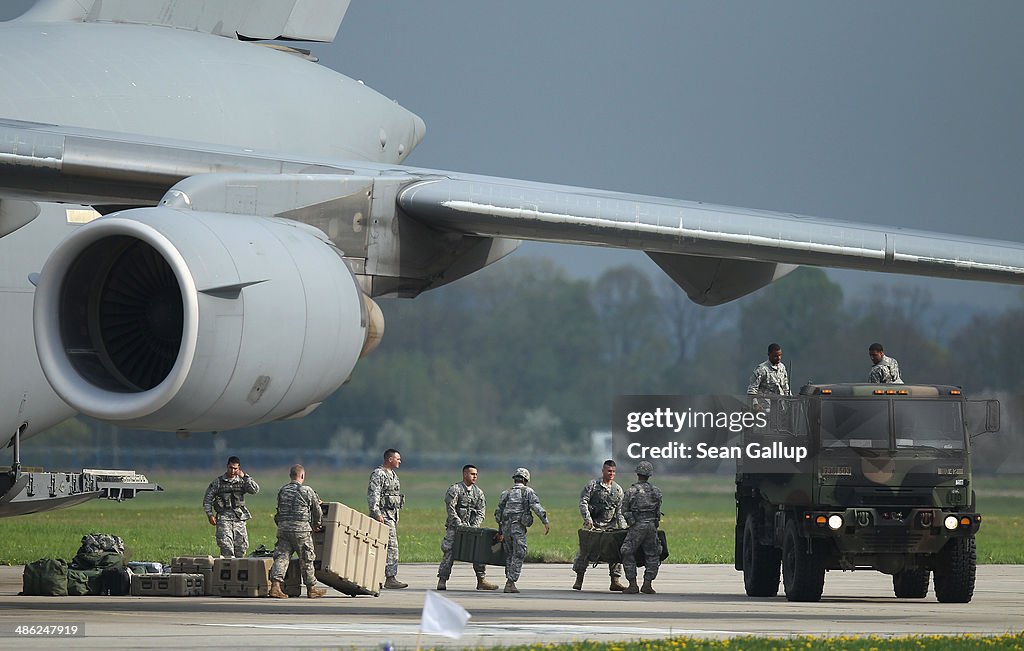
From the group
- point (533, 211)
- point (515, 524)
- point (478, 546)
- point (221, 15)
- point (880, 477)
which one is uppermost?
point (221, 15)

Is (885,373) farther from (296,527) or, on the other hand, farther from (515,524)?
(296,527)

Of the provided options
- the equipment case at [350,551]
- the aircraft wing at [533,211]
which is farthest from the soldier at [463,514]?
the aircraft wing at [533,211]

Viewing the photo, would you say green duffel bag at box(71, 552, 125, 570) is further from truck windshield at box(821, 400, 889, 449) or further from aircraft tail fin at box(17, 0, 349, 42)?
truck windshield at box(821, 400, 889, 449)

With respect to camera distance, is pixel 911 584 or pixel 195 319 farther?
pixel 911 584

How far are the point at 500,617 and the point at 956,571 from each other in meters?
4.70

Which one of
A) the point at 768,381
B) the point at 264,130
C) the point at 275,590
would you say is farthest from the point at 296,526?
the point at 768,381

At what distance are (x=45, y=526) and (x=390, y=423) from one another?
17.5 meters

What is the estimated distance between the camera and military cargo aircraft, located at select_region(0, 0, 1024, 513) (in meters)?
8.66

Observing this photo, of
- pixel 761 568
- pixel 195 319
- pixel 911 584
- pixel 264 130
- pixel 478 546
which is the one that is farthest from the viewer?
pixel 478 546

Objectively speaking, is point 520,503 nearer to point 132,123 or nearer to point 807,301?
point 132,123

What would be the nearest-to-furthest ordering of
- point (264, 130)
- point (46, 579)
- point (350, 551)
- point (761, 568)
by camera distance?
point (264, 130) < point (46, 579) < point (350, 551) < point (761, 568)

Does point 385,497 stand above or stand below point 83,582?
above

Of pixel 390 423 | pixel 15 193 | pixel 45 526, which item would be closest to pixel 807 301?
pixel 390 423

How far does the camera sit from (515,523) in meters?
16.5
